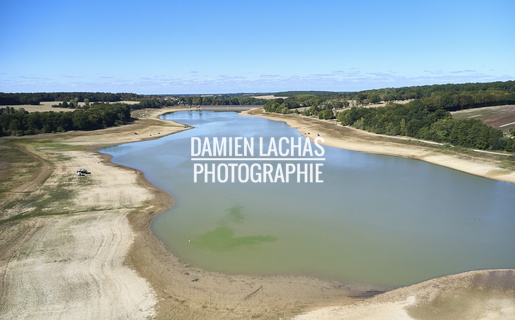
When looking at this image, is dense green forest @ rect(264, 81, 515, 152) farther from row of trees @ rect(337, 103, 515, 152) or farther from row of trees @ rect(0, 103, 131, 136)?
row of trees @ rect(0, 103, 131, 136)

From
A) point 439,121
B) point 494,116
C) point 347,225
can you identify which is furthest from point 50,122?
point 494,116

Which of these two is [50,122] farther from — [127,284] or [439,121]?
[439,121]

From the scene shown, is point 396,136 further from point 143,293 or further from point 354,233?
point 143,293

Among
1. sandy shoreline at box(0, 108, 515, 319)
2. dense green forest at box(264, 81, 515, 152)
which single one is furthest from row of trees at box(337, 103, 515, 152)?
sandy shoreline at box(0, 108, 515, 319)

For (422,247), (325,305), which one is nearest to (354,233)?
(422,247)

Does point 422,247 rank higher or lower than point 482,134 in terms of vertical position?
lower

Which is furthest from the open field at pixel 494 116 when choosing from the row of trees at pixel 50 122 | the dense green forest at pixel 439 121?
the row of trees at pixel 50 122
